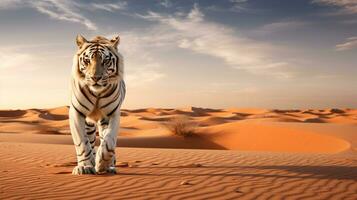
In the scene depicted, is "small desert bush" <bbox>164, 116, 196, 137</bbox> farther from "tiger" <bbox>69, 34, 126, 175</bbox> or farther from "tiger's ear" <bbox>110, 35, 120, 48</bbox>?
"tiger's ear" <bbox>110, 35, 120, 48</bbox>

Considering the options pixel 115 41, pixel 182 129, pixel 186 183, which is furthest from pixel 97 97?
pixel 182 129

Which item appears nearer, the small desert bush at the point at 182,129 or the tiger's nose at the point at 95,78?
the tiger's nose at the point at 95,78

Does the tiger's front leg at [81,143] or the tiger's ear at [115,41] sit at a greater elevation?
the tiger's ear at [115,41]

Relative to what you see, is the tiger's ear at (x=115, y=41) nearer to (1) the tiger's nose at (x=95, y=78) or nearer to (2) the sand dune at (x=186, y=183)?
(1) the tiger's nose at (x=95, y=78)

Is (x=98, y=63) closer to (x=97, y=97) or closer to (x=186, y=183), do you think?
(x=97, y=97)

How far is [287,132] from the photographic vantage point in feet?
72.1

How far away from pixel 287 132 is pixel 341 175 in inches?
550

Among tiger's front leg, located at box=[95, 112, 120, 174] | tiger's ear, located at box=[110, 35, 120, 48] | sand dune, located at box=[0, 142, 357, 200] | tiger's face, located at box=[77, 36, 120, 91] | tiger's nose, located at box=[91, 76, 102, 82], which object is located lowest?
sand dune, located at box=[0, 142, 357, 200]

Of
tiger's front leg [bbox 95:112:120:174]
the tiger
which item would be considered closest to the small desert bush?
tiger's front leg [bbox 95:112:120:174]

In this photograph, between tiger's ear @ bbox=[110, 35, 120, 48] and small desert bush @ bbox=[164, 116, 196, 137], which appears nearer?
tiger's ear @ bbox=[110, 35, 120, 48]

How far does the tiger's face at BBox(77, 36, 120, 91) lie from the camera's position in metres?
6.45

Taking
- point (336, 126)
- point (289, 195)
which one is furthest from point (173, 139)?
point (289, 195)

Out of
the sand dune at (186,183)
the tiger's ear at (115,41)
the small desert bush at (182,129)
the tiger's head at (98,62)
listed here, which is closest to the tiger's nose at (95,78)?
the tiger's head at (98,62)

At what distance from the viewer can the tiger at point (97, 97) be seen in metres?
6.61
